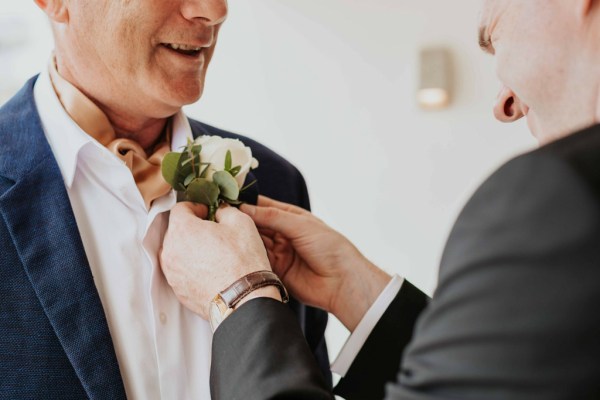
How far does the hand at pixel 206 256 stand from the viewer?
1.20 metres

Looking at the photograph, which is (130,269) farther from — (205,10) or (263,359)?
(205,10)

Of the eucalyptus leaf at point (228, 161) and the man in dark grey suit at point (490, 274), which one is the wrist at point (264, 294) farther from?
the eucalyptus leaf at point (228, 161)

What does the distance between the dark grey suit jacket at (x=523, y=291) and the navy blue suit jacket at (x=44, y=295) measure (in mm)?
605

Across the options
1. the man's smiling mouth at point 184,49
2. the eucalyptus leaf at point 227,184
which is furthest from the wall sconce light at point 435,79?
the eucalyptus leaf at point 227,184

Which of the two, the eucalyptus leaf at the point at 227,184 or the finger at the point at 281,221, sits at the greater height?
the eucalyptus leaf at the point at 227,184

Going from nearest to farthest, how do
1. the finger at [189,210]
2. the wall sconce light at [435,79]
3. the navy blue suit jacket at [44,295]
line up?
1. the navy blue suit jacket at [44,295]
2. the finger at [189,210]
3. the wall sconce light at [435,79]

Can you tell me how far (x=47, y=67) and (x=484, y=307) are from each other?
1077 millimetres

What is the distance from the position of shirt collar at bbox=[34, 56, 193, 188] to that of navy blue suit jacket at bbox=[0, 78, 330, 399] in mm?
25

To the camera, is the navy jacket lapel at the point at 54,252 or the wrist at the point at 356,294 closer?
the navy jacket lapel at the point at 54,252

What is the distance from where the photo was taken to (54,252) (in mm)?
1198

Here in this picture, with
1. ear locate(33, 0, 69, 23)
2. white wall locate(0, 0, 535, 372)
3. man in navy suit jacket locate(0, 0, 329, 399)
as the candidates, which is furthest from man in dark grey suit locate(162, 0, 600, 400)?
white wall locate(0, 0, 535, 372)

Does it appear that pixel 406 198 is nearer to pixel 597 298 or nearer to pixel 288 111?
pixel 288 111

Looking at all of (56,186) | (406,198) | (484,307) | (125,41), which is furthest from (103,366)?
(406,198)

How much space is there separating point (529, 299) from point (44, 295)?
2.61 ft
